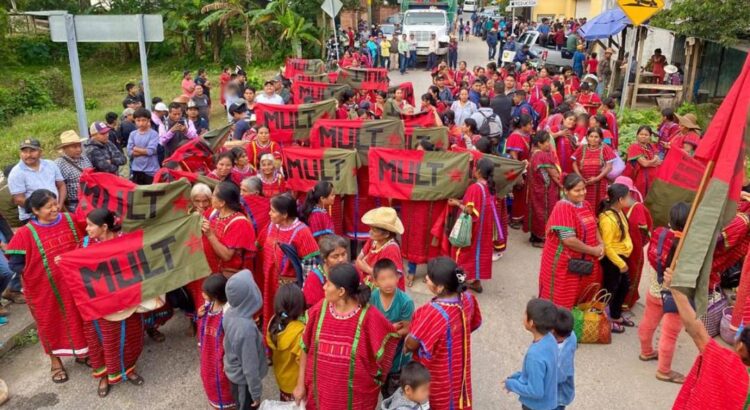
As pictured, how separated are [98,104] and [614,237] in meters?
16.2

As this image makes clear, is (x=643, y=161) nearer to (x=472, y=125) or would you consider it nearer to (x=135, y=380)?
(x=472, y=125)

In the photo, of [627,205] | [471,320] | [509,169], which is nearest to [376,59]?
[509,169]

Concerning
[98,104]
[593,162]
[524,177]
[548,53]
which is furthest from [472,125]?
[548,53]

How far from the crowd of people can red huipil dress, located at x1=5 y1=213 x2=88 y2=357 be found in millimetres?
12

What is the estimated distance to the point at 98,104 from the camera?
17562 mm

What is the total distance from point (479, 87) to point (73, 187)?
24.3 ft

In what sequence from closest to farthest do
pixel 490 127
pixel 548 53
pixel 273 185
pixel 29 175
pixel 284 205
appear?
pixel 284 205 < pixel 29 175 < pixel 273 185 < pixel 490 127 < pixel 548 53

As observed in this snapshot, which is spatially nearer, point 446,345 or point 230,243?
point 446,345

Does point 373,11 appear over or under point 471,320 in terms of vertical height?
over

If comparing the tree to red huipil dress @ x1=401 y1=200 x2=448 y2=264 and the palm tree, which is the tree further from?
the palm tree

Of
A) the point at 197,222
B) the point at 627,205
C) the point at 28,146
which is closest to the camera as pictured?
the point at 197,222

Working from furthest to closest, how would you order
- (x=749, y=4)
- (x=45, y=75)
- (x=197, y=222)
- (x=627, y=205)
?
(x=45, y=75)
(x=749, y=4)
(x=627, y=205)
(x=197, y=222)

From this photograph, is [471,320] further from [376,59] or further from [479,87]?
[376,59]

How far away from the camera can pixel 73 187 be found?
22.1ft
